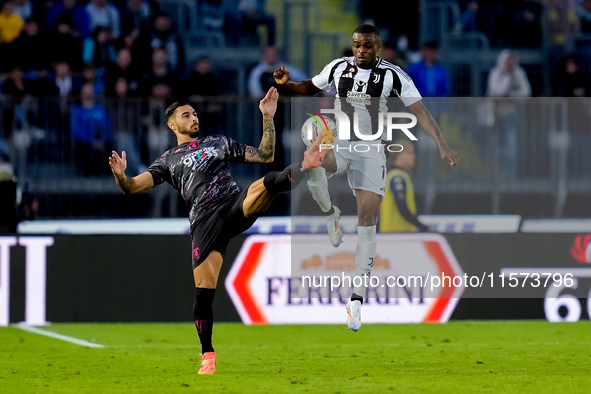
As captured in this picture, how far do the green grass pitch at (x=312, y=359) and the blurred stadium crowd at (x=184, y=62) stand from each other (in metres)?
1.95

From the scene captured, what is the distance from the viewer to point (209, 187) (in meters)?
8.94

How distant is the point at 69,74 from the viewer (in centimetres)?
1502

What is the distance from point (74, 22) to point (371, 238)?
813 cm

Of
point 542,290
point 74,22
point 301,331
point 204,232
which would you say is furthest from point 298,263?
point 74,22

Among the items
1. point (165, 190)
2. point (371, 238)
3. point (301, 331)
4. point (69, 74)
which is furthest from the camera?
point (69, 74)

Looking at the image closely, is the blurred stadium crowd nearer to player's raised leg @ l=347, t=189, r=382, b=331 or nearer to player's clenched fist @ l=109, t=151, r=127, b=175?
player's raised leg @ l=347, t=189, r=382, b=331

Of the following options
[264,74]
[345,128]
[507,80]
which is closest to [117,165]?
[345,128]

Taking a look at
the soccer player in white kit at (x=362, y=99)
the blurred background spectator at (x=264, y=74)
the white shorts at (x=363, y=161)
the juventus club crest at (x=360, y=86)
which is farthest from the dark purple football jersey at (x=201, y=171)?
the blurred background spectator at (x=264, y=74)

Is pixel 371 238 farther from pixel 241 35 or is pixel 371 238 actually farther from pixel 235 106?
pixel 241 35

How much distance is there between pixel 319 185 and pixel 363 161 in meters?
0.43

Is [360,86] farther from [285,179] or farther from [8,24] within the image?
[8,24]

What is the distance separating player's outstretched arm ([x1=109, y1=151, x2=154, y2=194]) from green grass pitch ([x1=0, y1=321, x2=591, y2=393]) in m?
1.52

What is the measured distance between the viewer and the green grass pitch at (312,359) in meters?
8.18

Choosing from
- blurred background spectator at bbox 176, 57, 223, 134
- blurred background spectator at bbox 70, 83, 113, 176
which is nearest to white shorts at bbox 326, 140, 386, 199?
blurred background spectator at bbox 70, 83, 113, 176
